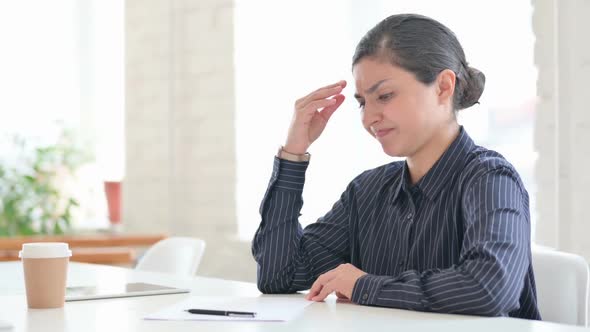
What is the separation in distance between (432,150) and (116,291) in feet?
2.34

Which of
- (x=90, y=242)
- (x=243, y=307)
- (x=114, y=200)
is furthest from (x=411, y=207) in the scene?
(x=114, y=200)

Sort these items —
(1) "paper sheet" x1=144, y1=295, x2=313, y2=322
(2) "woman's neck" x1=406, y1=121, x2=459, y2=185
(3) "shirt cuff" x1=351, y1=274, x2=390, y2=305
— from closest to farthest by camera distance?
(1) "paper sheet" x1=144, y1=295, x2=313, y2=322 < (3) "shirt cuff" x1=351, y1=274, x2=390, y2=305 < (2) "woman's neck" x1=406, y1=121, x2=459, y2=185

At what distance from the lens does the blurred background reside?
281 centimetres

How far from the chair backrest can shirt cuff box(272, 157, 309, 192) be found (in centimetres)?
52

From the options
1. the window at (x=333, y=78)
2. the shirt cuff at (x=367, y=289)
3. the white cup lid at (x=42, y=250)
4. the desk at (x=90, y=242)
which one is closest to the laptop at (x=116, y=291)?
the white cup lid at (x=42, y=250)

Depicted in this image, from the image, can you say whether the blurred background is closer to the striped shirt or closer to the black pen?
the striped shirt

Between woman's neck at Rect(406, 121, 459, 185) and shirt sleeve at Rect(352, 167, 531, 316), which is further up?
woman's neck at Rect(406, 121, 459, 185)

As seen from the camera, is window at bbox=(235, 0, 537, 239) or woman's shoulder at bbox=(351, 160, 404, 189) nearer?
woman's shoulder at bbox=(351, 160, 404, 189)

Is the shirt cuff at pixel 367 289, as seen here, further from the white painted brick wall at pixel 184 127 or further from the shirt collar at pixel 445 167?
the white painted brick wall at pixel 184 127

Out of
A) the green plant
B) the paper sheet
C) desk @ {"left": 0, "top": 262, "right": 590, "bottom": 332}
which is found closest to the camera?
desk @ {"left": 0, "top": 262, "right": 590, "bottom": 332}

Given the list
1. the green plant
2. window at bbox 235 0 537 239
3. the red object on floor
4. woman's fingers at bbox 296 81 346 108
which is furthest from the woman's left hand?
the green plant

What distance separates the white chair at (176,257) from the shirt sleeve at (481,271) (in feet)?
3.85

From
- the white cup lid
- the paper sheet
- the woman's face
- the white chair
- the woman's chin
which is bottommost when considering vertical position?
the white chair

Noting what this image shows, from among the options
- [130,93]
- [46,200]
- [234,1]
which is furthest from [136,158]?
[234,1]
